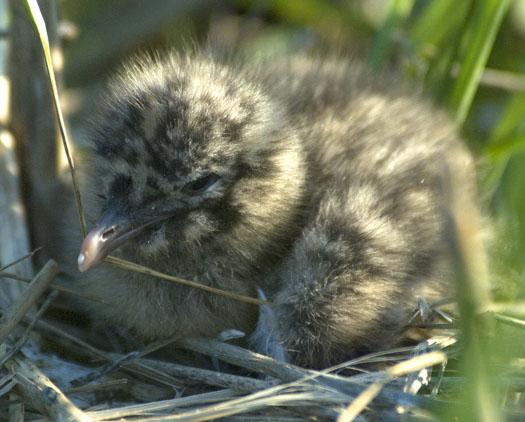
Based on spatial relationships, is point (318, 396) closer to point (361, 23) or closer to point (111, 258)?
point (111, 258)

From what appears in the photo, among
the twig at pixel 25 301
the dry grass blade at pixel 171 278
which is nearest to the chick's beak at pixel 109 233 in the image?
the dry grass blade at pixel 171 278

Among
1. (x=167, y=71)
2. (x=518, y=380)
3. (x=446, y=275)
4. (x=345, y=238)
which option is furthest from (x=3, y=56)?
(x=518, y=380)

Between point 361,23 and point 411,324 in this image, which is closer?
point 411,324

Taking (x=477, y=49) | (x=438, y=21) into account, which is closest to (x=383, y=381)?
(x=477, y=49)

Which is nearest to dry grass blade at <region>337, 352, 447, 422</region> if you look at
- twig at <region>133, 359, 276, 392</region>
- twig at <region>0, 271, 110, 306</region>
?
twig at <region>133, 359, 276, 392</region>

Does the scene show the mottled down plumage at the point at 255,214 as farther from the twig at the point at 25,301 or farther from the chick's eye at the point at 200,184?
the twig at the point at 25,301

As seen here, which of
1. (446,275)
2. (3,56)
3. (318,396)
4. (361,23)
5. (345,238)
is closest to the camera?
(318,396)

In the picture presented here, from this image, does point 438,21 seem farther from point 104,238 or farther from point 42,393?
point 42,393
